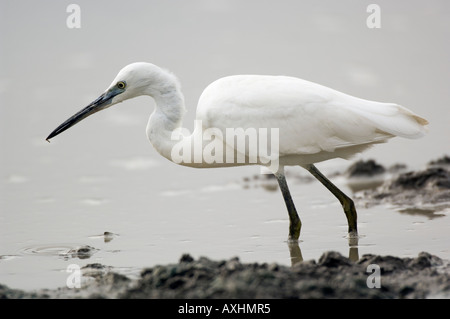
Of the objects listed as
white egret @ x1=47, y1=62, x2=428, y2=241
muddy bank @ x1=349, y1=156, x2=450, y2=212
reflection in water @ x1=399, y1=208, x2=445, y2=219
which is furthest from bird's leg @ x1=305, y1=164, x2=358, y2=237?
muddy bank @ x1=349, y1=156, x2=450, y2=212

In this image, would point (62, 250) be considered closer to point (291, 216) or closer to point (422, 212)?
point (291, 216)

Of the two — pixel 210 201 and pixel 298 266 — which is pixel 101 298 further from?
pixel 210 201

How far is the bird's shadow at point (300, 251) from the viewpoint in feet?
22.0

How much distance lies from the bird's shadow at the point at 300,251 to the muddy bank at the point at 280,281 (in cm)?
80

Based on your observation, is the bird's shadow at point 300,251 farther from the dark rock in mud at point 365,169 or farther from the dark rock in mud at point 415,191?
the dark rock in mud at point 365,169

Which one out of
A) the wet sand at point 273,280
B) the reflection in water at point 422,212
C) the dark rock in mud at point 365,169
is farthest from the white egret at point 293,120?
the dark rock in mud at point 365,169

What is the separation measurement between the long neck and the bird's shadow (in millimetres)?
1526

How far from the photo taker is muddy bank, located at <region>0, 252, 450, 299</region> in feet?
16.5

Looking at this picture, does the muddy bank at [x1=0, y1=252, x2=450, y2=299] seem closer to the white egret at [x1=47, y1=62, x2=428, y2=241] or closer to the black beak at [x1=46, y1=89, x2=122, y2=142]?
the white egret at [x1=47, y1=62, x2=428, y2=241]

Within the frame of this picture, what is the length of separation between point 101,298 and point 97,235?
282 centimetres

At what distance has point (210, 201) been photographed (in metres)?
9.83
